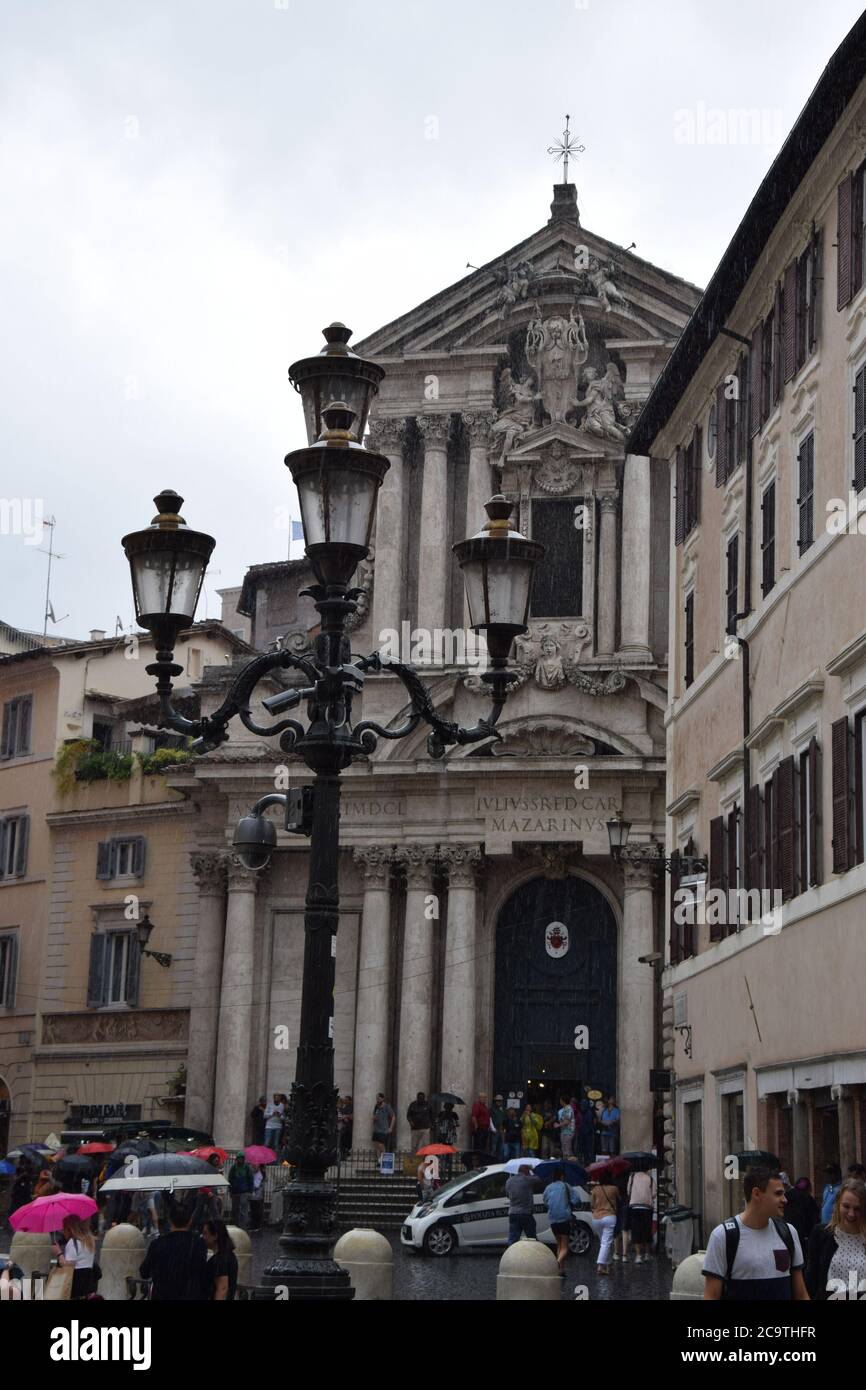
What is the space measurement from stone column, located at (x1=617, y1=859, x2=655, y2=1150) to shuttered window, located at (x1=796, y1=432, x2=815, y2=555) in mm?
16606

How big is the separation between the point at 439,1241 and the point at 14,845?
21774 millimetres

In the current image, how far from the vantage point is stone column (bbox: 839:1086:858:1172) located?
20141mm

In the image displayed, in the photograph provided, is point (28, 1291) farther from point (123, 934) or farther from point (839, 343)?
point (123, 934)

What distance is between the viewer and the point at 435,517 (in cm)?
4197

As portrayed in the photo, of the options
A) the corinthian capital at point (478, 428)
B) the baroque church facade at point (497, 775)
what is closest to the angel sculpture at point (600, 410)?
the baroque church facade at point (497, 775)

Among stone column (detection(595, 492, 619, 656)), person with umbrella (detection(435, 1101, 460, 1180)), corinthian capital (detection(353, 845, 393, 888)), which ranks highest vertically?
stone column (detection(595, 492, 619, 656))

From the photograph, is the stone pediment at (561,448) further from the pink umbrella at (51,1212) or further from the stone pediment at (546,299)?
the pink umbrella at (51,1212)

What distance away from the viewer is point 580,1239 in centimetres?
2936

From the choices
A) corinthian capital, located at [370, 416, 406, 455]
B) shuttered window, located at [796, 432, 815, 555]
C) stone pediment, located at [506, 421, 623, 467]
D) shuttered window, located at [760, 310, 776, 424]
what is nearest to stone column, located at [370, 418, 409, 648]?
corinthian capital, located at [370, 416, 406, 455]

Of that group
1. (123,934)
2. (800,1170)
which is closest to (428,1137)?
(123,934)

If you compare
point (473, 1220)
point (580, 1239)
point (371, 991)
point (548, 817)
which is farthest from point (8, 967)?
point (580, 1239)

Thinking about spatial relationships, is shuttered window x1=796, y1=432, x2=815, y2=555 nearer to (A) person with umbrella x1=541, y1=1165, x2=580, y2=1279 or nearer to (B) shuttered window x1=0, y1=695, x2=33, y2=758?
(A) person with umbrella x1=541, y1=1165, x2=580, y2=1279

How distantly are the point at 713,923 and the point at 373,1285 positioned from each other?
445 inches

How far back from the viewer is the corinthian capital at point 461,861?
131 ft
